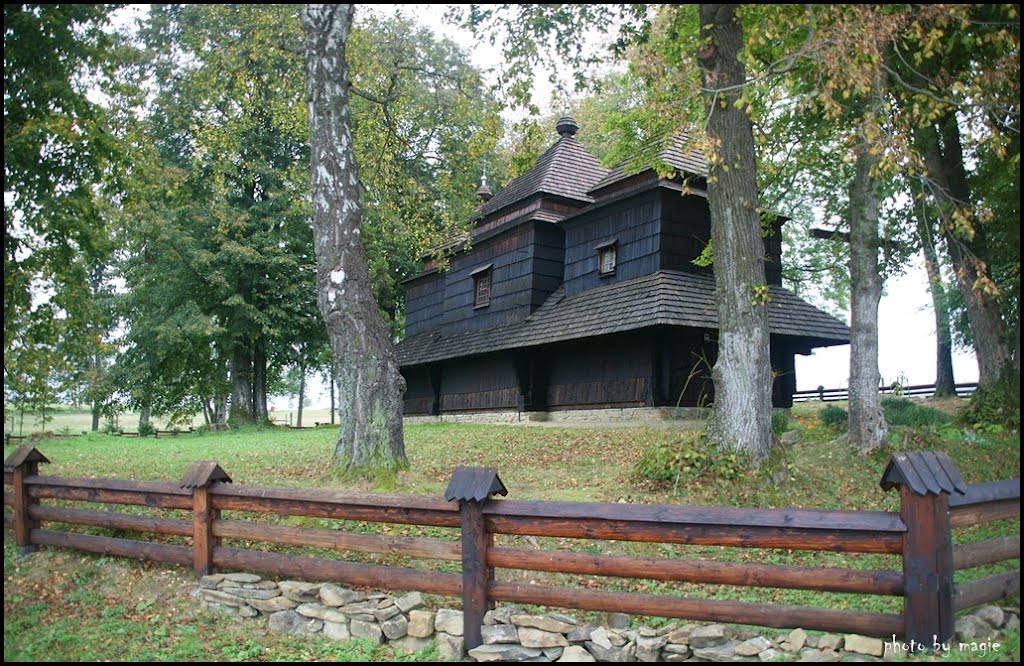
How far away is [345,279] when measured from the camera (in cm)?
1030

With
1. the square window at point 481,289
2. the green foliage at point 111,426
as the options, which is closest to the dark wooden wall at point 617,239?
the square window at point 481,289

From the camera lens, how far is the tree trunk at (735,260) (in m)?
10.3

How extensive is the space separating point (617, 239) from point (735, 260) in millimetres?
10153

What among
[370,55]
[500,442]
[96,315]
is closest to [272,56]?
[370,55]

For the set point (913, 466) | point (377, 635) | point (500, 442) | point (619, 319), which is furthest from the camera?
point (619, 319)

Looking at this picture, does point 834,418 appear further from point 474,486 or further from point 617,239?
point 474,486

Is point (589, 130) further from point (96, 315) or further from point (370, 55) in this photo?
point (96, 315)

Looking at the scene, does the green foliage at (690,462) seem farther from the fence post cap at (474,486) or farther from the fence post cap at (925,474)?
the fence post cap at (925,474)

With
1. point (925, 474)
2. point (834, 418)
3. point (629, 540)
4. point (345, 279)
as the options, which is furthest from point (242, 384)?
point (925, 474)

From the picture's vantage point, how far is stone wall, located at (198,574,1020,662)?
18.5ft

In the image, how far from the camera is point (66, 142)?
10984 millimetres

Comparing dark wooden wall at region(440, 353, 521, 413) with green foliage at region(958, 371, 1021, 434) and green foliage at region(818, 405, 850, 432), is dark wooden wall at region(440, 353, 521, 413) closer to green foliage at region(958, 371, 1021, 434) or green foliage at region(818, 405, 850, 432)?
green foliage at region(818, 405, 850, 432)

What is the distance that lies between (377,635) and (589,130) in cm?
3499

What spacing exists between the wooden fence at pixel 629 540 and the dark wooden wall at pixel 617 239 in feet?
45.5
